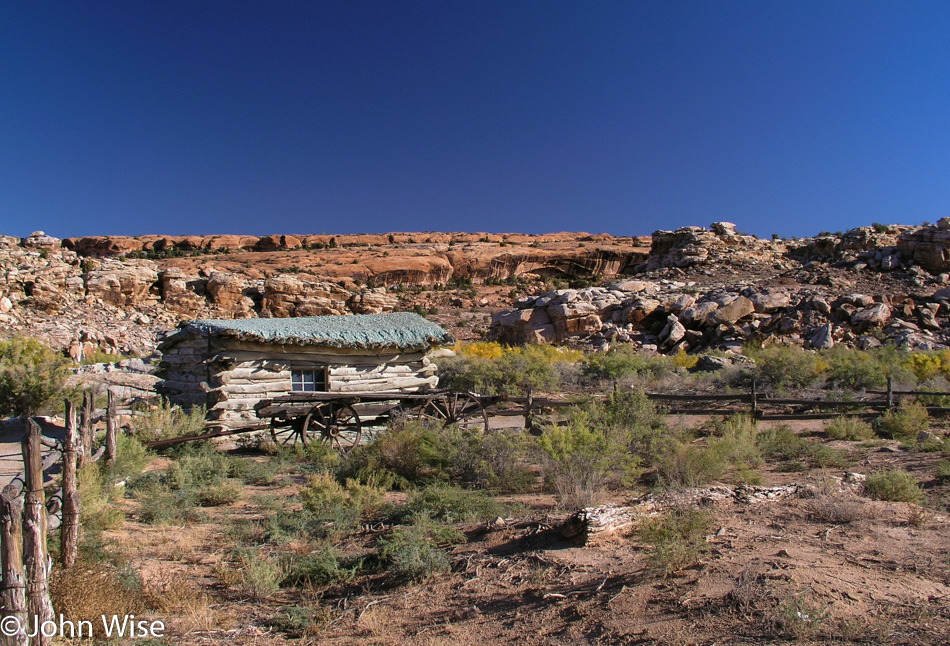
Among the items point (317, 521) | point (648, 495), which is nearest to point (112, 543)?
point (317, 521)

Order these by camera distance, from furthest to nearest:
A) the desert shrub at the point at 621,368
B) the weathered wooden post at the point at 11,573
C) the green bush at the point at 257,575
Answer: the desert shrub at the point at 621,368 < the green bush at the point at 257,575 < the weathered wooden post at the point at 11,573

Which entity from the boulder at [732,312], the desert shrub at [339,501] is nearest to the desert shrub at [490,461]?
the desert shrub at [339,501]

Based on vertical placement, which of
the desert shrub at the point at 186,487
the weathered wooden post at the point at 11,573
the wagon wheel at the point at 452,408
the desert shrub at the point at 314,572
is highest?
the weathered wooden post at the point at 11,573

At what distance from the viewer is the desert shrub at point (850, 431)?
1030 centimetres

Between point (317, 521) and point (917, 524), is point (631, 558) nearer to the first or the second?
point (917, 524)

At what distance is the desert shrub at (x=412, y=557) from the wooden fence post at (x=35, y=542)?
99.7 inches

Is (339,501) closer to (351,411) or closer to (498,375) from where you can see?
(351,411)

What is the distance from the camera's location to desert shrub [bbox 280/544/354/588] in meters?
5.14

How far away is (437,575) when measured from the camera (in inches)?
200

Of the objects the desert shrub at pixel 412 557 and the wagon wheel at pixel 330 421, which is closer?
the desert shrub at pixel 412 557

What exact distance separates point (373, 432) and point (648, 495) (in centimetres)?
678

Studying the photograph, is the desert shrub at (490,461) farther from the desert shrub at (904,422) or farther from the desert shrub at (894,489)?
the desert shrub at (904,422)

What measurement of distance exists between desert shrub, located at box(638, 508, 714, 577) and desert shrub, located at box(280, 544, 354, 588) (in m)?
2.58

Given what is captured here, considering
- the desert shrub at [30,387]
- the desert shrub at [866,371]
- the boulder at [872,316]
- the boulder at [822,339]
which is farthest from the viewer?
the boulder at [872,316]
